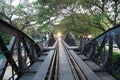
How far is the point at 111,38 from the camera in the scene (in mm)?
7352

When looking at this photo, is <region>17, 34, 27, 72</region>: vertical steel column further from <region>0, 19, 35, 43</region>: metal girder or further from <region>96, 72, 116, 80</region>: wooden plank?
<region>96, 72, 116, 80</region>: wooden plank

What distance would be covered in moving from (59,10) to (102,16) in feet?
→ 18.1

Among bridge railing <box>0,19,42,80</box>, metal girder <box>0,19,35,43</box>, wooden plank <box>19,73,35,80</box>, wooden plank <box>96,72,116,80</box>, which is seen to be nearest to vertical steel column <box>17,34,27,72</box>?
bridge railing <box>0,19,42,80</box>

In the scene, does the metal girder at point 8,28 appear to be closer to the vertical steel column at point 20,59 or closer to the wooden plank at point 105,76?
the vertical steel column at point 20,59

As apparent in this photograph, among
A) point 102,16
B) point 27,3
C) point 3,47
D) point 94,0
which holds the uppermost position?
point 27,3

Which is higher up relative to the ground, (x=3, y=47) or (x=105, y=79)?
(x=3, y=47)

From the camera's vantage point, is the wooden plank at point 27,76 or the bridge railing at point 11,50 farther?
the wooden plank at point 27,76

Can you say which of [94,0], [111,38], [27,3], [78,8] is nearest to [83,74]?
[111,38]

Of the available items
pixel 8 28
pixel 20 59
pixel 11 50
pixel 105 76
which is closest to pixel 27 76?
pixel 20 59

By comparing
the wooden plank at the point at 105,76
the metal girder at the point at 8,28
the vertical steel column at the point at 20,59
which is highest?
the metal girder at the point at 8,28

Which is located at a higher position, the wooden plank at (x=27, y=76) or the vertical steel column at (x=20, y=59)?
the vertical steel column at (x=20, y=59)

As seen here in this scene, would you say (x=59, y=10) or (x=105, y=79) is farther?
(x=59, y=10)

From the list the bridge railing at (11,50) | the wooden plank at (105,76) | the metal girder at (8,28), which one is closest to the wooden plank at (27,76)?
the bridge railing at (11,50)

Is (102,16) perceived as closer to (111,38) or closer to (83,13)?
(83,13)
